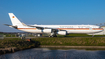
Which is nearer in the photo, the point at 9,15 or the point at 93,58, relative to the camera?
the point at 93,58

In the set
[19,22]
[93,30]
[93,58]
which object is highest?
[19,22]

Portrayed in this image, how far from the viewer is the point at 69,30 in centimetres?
4144

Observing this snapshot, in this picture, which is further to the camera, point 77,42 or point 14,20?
point 14,20

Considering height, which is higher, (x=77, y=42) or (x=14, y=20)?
(x=14, y=20)

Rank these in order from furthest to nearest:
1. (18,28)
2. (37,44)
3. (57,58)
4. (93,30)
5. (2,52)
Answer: (18,28)
(93,30)
(37,44)
(2,52)
(57,58)

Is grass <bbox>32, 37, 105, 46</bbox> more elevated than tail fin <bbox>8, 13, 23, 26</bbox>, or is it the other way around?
tail fin <bbox>8, 13, 23, 26</bbox>

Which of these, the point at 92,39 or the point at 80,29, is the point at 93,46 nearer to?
the point at 92,39

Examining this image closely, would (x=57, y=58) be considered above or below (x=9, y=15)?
below

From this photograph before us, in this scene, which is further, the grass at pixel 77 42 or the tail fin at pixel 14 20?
the tail fin at pixel 14 20

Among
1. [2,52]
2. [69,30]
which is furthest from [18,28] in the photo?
[2,52]

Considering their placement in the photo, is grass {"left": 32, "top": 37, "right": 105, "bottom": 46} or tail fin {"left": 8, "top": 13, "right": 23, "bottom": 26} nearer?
grass {"left": 32, "top": 37, "right": 105, "bottom": 46}

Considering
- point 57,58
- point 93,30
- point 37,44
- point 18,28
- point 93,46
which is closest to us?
point 57,58

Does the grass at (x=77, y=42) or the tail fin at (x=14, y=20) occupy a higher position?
the tail fin at (x=14, y=20)

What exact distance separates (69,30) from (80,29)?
3.72m
